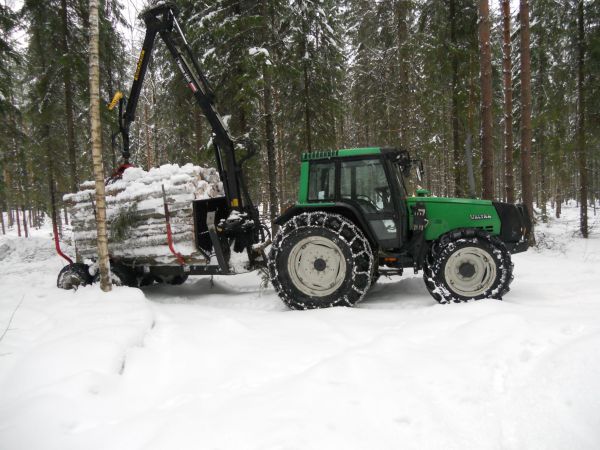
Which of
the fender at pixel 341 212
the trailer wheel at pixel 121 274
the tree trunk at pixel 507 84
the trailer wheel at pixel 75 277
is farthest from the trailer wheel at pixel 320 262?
the tree trunk at pixel 507 84

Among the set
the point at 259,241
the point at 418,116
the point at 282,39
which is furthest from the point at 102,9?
the point at 418,116

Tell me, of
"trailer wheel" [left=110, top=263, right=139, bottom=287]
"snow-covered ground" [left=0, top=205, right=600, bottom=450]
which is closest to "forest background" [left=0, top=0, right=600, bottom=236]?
"trailer wheel" [left=110, top=263, right=139, bottom=287]

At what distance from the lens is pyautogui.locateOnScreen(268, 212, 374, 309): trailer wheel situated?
5.14m

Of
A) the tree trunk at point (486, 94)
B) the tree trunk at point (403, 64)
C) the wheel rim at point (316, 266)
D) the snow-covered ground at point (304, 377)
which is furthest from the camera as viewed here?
the tree trunk at point (403, 64)

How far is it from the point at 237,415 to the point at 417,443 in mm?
1123

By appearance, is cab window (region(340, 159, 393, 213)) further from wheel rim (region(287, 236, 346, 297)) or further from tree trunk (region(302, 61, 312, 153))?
tree trunk (region(302, 61, 312, 153))

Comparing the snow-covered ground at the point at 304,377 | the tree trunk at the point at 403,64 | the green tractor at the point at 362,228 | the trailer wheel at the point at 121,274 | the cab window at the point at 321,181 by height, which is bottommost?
the snow-covered ground at the point at 304,377

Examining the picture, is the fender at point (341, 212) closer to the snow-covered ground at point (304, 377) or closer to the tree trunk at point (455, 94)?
the snow-covered ground at point (304, 377)

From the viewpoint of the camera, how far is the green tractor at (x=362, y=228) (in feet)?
16.9

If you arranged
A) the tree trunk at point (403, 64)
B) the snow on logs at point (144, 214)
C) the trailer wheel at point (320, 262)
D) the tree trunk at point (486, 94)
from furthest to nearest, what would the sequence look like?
the tree trunk at point (403, 64) → the tree trunk at point (486, 94) → the snow on logs at point (144, 214) → the trailer wheel at point (320, 262)

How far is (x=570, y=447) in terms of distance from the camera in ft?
6.91

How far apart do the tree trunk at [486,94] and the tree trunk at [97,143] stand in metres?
7.91

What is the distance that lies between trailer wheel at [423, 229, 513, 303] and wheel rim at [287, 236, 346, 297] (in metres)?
1.25

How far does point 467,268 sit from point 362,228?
57.6 inches
